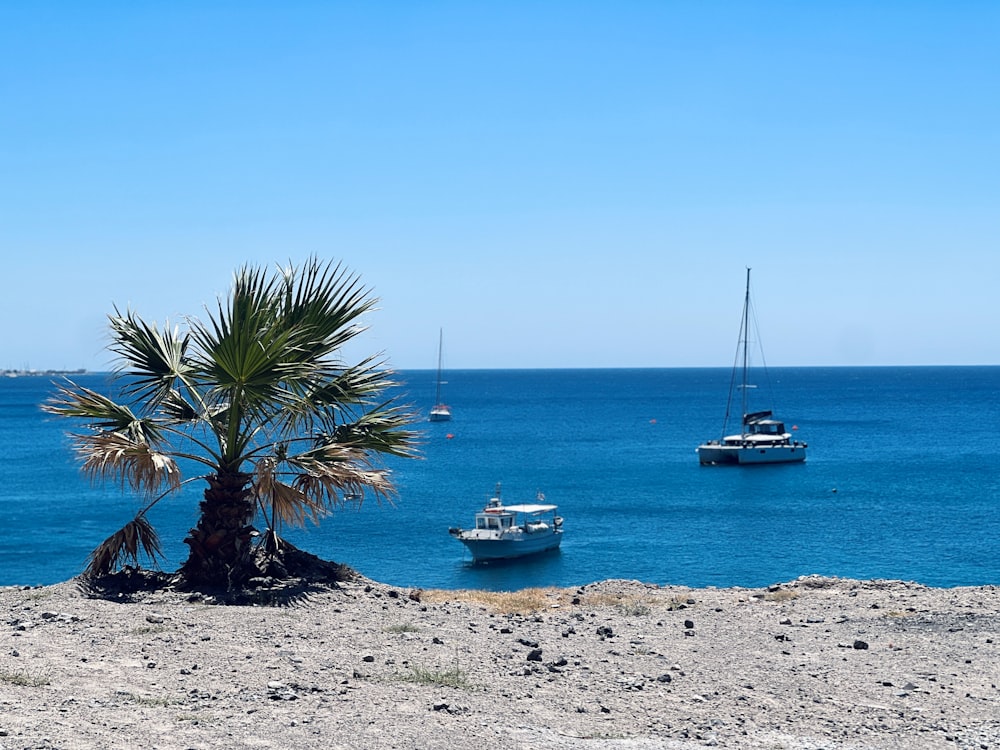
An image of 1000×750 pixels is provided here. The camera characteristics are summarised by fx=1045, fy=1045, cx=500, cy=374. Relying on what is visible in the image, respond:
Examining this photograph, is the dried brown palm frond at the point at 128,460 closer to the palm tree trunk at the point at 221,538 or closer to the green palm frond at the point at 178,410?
the palm tree trunk at the point at 221,538

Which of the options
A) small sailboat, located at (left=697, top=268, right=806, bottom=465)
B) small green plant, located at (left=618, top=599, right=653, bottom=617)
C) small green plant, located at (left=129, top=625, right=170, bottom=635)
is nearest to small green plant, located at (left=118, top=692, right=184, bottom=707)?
small green plant, located at (left=129, top=625, right=170, bottom=635)

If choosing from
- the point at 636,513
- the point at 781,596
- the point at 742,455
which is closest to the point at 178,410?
the point at 781,596

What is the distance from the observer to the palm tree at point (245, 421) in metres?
13.2

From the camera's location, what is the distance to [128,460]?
42.7ft

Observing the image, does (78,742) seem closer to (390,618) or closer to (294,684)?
(294,684)

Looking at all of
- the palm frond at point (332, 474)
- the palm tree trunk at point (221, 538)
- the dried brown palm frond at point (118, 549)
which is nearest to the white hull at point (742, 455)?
the palm frond at point (332, 474)

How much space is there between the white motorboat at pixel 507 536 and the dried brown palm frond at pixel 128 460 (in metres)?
31.8

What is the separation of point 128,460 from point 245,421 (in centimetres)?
165

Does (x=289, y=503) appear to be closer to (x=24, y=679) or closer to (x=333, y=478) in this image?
(x=333, y=478)

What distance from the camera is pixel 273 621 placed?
38.5 feet

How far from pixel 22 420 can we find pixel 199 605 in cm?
14907

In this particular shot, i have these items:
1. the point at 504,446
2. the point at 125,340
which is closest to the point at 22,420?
the point at 504,446

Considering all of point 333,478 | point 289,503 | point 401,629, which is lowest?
point 401,629

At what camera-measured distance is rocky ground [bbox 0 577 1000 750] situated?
8.02 m
